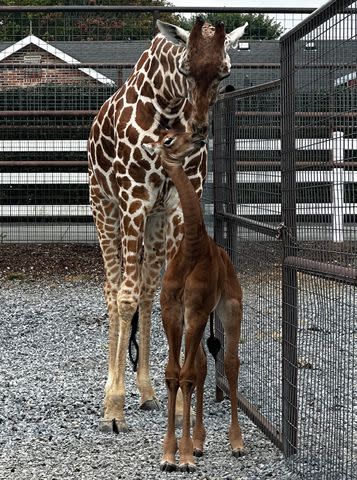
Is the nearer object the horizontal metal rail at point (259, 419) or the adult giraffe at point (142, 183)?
the horizontal metal rail at point (259, 419)

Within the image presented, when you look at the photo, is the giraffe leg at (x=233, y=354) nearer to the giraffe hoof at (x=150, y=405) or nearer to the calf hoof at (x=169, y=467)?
the calf hoof at (x=169, y=467)

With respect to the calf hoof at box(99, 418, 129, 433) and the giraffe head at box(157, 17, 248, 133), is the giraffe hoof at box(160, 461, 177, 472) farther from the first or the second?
the giraffe head at box(157, 17, 248, 133)

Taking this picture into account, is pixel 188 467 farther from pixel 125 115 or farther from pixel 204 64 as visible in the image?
pixel 125 115

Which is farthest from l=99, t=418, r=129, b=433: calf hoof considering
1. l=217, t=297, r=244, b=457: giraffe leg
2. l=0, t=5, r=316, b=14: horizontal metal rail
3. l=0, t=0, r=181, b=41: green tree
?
l=0, t=0, r=181, b=41: green tree

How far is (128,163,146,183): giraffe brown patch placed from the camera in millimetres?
6672

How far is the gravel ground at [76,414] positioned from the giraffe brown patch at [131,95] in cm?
203

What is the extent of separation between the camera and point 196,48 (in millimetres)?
5918

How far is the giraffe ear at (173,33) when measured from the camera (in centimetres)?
628

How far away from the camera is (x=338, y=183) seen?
14.0ft

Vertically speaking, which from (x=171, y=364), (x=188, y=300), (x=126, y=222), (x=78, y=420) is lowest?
(x=78, y=420)

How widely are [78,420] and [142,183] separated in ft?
5.05

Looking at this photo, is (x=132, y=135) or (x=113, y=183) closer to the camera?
(x=132, y=135)

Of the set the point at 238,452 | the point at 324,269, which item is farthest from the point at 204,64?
the point at 238,452

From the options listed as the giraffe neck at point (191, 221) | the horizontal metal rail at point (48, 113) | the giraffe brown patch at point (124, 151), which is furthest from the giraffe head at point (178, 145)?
the horizontal metal rail at point (48, 113)
